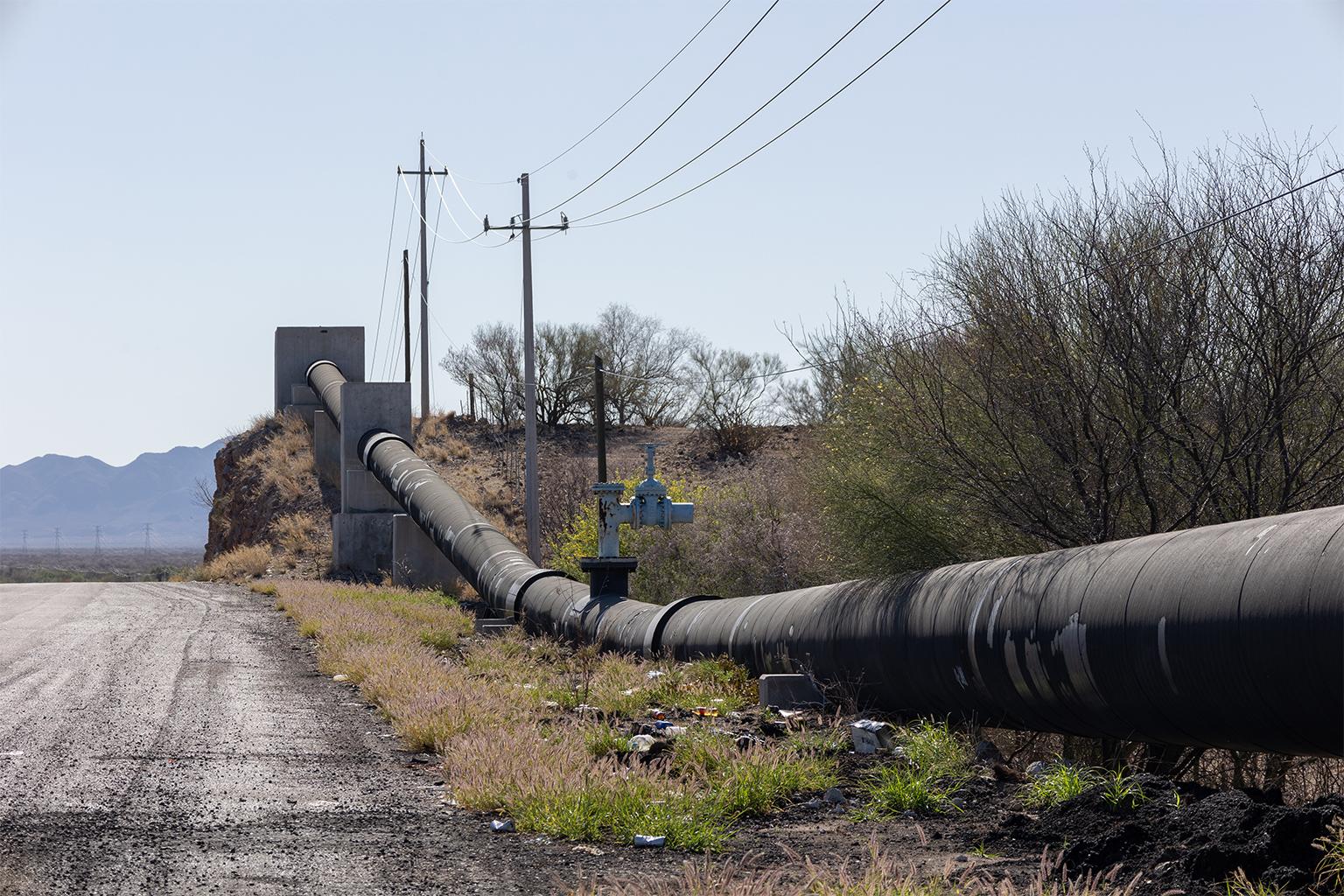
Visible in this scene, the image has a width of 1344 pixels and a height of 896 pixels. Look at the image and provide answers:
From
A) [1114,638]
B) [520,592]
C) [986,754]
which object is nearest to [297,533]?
[520,592]

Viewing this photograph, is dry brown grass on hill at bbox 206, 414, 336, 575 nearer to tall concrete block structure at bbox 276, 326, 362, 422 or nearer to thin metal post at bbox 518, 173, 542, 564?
tall concrete block structure at bbox 276, 326, 362, 422

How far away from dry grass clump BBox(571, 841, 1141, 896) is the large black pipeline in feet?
4.56

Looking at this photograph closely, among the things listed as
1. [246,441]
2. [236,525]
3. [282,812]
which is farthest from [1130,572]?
[246,441]

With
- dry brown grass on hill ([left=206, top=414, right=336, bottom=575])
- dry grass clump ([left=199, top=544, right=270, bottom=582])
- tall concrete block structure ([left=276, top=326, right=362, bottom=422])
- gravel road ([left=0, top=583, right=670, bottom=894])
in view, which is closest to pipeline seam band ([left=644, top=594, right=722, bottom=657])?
gravel road ([left=0, top=583, right=670, bottom=894])

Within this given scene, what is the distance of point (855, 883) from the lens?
18.6ft

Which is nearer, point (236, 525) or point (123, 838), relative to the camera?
point (123, 838)

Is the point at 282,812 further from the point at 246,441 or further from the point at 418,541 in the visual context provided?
the point at 246,441

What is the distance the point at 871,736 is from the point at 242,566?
2717 cm

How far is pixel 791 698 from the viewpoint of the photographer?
1127cm

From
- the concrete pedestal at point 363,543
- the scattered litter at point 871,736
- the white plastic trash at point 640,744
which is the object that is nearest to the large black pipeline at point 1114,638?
the scattered litter at point 871,736

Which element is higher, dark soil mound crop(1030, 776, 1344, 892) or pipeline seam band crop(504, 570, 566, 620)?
pipeline seam band crop(504, 570, 566, 620)

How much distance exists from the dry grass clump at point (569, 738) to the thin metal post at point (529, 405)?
864cm

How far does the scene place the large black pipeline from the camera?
21.0ft

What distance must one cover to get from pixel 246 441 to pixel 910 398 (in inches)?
1425
